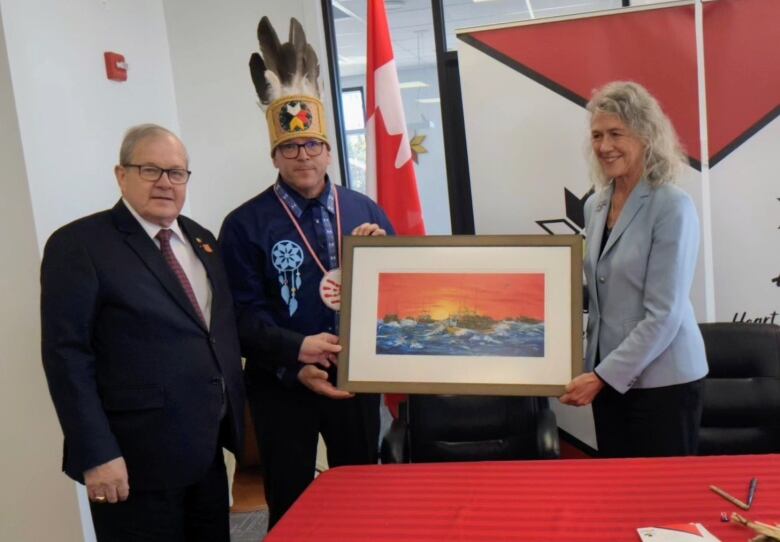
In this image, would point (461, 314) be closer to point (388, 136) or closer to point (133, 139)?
point (133, 139)

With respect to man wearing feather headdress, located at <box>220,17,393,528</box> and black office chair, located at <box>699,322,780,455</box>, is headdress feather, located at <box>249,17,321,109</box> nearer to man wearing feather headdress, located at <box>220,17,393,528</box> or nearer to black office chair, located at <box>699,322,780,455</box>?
man wearing feather headdress, located at <box>220,17,393,528</box>

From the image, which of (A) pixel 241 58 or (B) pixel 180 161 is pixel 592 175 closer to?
(B) pixel 180 161

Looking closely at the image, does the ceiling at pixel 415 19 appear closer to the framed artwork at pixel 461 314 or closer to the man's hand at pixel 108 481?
the framed artwork at pixel 461 314

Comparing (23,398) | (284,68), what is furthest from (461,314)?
(23,398)

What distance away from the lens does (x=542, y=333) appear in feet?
6.32

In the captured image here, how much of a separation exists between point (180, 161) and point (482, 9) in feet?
9.31

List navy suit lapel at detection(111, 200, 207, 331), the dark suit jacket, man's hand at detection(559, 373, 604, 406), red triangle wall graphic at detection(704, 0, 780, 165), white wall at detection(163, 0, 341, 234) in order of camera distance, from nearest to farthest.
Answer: the dark suit jacket < navy suit lapel at detection(111, 200, 207, 331) < man's hand at detection(559, 373, 604, 406) < red triangle wall graphic at detection(704, 0, 780, 165) < white wall at detection(163, 0, 341, 234)

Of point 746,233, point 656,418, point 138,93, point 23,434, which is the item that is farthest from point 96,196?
point 746,233

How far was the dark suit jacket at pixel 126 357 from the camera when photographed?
1.66 m

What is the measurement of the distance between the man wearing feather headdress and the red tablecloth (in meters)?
0.52

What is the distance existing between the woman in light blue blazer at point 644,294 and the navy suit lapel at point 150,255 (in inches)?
44.0

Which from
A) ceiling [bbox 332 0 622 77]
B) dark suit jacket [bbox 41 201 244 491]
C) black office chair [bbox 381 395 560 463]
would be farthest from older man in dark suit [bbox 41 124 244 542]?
ceiling [bbox 332 0 622 77]

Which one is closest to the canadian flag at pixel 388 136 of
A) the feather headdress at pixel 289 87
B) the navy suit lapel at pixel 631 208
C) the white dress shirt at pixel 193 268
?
the feather headdress at pixel 289 87

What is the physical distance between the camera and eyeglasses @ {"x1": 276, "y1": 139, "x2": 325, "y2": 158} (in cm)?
219
